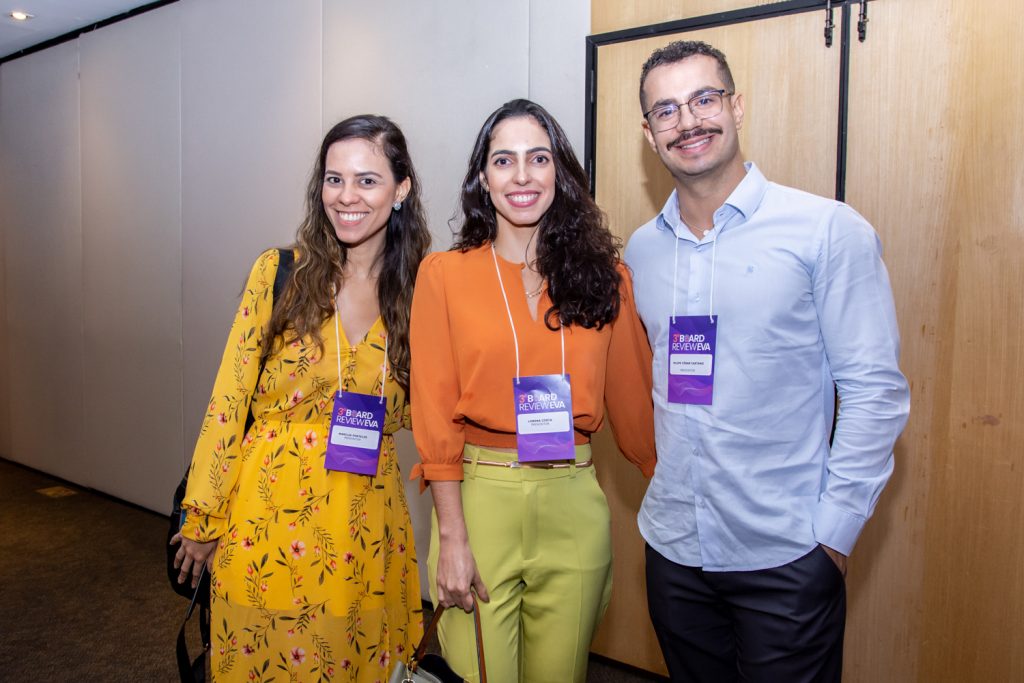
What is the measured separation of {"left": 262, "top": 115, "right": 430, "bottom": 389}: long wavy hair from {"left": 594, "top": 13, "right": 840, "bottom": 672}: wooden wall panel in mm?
1046

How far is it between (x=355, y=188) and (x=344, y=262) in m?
0.19

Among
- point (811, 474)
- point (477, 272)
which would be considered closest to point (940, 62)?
point (811, 474)

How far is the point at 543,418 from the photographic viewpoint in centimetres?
150

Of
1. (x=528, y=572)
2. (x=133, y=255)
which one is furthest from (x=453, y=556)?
(x=133, y=255)

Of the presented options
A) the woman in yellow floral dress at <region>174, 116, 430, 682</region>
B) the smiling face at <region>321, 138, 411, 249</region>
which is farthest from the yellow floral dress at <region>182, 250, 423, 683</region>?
the smiling face at <region>321, 138, 411, 249</region>

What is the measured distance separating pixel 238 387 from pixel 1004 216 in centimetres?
209

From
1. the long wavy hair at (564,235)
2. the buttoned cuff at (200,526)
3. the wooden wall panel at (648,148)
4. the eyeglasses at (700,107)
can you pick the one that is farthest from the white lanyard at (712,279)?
the buttoned cuff at (200,526)

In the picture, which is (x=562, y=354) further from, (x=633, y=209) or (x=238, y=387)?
(x=633, y=209)

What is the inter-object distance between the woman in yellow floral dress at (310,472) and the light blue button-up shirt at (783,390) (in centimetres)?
69

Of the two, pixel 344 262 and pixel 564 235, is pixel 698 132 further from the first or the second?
pixel 344 262

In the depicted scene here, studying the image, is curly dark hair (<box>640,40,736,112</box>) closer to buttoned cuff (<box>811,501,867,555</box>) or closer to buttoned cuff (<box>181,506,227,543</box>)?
buttoned cuff (<box>811,501,867,555</box>)

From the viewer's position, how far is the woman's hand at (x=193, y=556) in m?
1.72

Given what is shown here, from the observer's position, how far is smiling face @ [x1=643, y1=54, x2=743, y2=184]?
1.52m

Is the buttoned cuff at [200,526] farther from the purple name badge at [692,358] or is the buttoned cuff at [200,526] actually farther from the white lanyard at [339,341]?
the purple name badge at [692,358]
